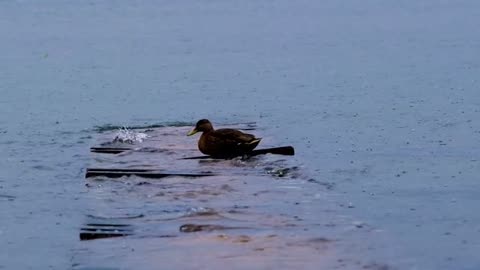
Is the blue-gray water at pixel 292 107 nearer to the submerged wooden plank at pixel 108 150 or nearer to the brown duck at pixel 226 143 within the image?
the submerged wooden plank at pixel 108 150

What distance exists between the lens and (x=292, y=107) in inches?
757

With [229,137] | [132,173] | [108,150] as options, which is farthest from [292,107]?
[132,173]

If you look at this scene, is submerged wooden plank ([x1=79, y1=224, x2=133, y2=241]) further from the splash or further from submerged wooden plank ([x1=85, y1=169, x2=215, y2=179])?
the splash

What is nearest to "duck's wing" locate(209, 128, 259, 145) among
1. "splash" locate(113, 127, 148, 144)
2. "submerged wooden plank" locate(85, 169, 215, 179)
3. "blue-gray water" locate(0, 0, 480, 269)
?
"blue-gray water" locate(0, 0, 480, 269)

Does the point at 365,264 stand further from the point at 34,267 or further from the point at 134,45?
the point at 134,45

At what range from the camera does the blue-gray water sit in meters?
10.9

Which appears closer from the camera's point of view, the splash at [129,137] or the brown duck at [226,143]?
the brown duck at [226,143]

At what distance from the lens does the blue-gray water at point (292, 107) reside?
10.9m

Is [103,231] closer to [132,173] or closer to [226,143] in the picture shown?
[132,173]

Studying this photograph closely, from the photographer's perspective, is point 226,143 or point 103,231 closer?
point 103,231

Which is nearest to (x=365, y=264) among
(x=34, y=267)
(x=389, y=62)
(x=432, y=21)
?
(x=34, y=267)

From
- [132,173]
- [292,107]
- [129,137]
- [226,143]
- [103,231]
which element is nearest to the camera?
[103,231]

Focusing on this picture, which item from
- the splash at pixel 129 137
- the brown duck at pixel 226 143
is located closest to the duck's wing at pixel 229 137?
the brown duck at pixel 226 143

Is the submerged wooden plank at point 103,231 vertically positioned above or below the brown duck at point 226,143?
below
